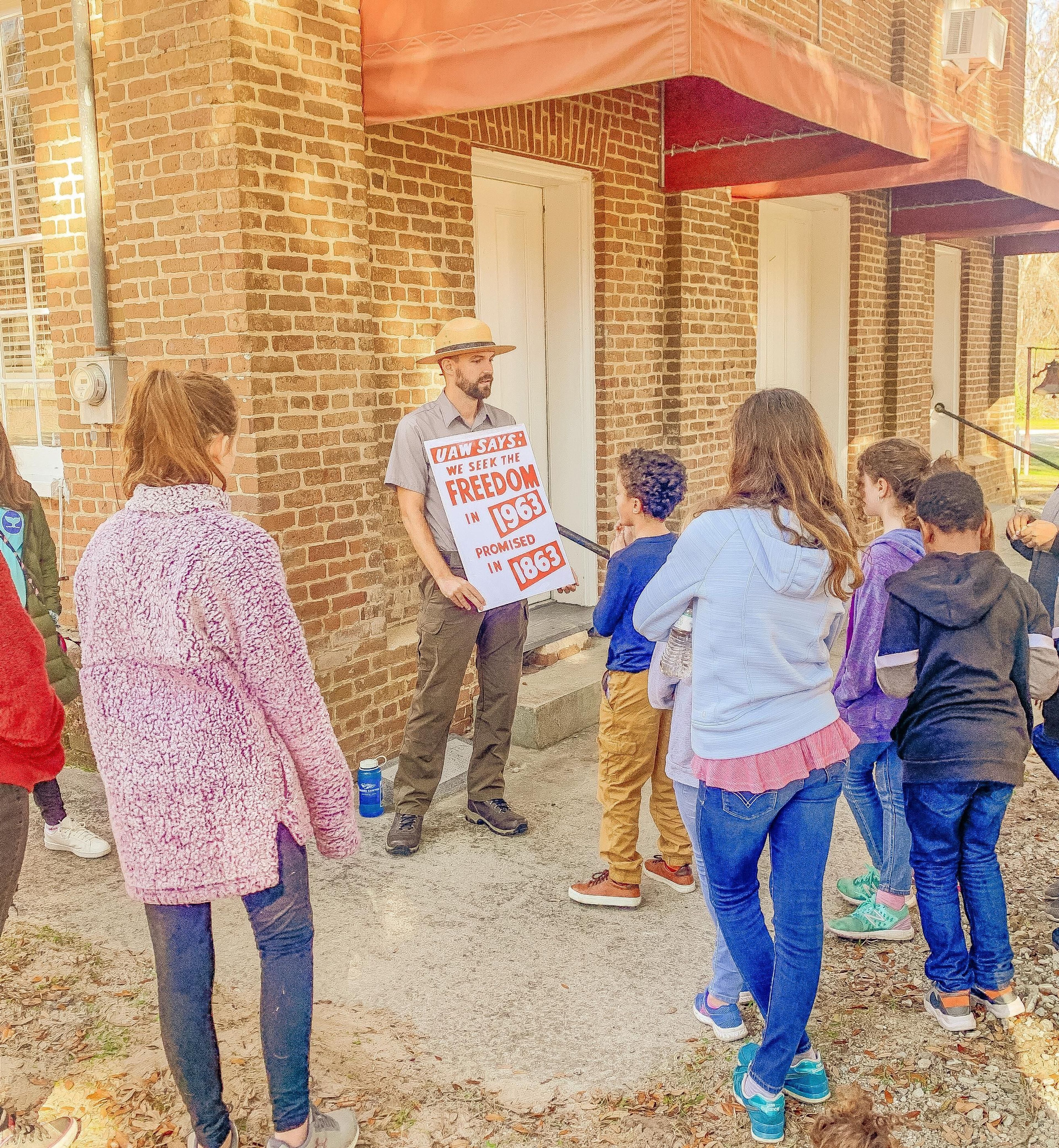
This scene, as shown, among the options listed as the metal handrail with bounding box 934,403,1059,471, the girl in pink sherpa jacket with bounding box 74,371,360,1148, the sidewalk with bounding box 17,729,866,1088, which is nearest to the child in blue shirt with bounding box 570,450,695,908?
the sidewalk with bounding box 17,729,866,1088

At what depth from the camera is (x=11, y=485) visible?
398cm

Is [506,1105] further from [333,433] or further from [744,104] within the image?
[744,104]

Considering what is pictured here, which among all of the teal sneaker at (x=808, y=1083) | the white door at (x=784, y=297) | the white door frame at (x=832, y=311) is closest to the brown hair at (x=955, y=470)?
the teal sneaker at (x=808, y=1083)

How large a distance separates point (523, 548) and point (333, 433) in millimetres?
1083

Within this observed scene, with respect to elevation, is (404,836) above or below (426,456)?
below

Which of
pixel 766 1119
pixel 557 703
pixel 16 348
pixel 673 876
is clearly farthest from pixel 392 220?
pixel 766 1119

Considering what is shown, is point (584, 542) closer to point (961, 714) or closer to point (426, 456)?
point (426, 456)

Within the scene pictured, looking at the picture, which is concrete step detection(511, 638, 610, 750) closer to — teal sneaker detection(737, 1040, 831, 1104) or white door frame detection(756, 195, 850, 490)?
teal sneaker detection(737, 1040, 831, 1104)

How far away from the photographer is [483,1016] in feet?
11.5

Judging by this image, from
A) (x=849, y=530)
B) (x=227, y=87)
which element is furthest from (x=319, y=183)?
(x=849, y=530)

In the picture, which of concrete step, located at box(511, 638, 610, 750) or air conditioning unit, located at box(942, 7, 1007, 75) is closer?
concrete step, located at box(511, 638, 610, 750)

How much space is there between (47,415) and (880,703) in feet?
15.8

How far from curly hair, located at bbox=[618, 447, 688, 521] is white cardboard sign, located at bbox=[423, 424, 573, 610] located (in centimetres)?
104

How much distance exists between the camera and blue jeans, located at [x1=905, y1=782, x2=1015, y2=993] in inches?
131
